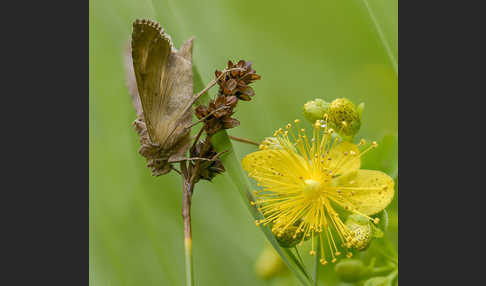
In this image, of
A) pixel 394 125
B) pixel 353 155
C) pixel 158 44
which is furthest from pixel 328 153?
pixel 158 44

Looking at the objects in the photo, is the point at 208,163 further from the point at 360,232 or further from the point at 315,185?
the point at 360,232

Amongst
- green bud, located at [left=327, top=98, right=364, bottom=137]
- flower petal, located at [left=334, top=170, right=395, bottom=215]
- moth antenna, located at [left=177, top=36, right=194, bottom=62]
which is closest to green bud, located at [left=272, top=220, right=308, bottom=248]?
flower petal, located at [left=334, top=170, right=395, bottom=215]

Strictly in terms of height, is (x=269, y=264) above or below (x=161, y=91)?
below

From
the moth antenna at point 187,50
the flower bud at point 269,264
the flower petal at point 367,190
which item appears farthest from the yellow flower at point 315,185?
the moth antenna at point 187,50

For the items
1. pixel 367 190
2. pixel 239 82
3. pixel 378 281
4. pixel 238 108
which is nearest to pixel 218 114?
pixel 239 82

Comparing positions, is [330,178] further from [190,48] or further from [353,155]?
[190,48]

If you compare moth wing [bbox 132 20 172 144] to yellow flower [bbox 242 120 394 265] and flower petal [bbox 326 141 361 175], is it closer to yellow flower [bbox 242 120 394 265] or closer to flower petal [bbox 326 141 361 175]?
yellow flower [bbox 242 120 394 265]
